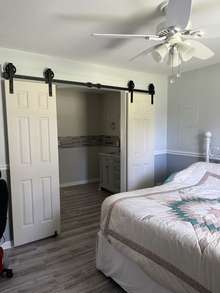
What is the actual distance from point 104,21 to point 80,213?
2.97m

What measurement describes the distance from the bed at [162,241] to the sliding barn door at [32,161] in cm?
107

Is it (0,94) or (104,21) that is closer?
(104,21)

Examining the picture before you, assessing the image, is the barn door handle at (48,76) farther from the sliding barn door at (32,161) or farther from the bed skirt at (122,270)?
the bed skirt at (122,270)

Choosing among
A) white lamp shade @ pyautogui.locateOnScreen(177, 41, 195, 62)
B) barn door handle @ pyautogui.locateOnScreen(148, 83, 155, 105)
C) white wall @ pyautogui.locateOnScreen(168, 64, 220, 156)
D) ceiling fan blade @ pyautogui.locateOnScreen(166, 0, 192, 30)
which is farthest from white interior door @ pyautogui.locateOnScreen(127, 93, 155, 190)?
ceiling fan blade @ pyautogui.locateOnScreen(166, 0, 192, 30)

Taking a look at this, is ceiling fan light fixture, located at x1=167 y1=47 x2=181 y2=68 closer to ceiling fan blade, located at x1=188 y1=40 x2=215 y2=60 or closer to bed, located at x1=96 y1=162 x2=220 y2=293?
ceiling fan blade, located at x1=188 y1=40 x2=215 y2=60

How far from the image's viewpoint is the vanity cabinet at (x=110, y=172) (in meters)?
4.64

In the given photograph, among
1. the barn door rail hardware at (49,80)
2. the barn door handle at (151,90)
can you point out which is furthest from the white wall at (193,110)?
the barn door rail hardware at (49,80)

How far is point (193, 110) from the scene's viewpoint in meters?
3.75

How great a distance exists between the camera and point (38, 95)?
9.22ft

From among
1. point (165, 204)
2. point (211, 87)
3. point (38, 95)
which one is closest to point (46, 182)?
point (38, 95)

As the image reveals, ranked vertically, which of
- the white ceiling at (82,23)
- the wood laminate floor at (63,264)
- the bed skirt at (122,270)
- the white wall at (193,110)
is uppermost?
the white ceiling at (82,23)

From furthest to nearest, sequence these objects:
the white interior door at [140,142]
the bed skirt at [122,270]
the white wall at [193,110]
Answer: the white interior door at [140,142]
the white wall at [193,110]
the bed skirt at [122,270]

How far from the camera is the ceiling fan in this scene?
143cm

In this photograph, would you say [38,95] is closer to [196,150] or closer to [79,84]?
[79,84]
